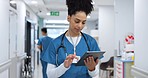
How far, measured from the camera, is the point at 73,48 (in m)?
1.99

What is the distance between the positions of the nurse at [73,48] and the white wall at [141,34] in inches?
65.6

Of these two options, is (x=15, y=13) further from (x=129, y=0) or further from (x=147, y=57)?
(x=147, y=57)

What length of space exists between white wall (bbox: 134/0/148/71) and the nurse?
5.47ft

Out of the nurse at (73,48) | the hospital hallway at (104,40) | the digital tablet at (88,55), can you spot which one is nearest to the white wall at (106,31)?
the hospital hallway at (104,40)

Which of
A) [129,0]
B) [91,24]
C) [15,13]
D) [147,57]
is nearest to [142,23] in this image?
[147,57]

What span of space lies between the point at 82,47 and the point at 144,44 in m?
1.77

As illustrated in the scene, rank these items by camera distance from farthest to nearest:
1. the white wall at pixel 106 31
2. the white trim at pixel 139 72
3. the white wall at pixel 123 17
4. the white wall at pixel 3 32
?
the white wall at pixel 106 31
the white wall at pixel 123 17
the white wall at pixel 3 32
the white trim at pixel 139 72

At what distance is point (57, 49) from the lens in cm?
197

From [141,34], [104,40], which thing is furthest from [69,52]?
[104,40]

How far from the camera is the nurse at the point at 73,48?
1.92m

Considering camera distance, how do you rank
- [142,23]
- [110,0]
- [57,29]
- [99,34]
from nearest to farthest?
[142,23] → [110,0] → [99,34] → [57,29]

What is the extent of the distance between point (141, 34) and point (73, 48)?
1.98 m

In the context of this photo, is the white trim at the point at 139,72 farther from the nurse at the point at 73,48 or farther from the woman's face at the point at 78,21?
the woman's face at the point at 78,21

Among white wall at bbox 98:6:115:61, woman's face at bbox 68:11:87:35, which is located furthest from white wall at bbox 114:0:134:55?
woman's face at bbox 68:11:87:35
